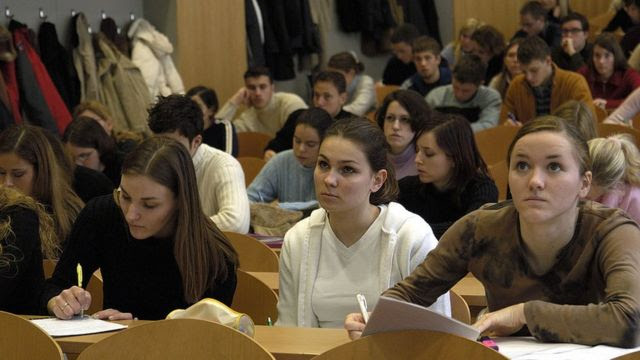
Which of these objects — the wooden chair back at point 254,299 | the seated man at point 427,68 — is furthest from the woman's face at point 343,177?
the seated man at point 427,68

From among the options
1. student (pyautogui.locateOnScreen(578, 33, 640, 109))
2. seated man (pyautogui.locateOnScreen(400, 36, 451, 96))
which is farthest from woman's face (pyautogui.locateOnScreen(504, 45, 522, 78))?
student (pyautogui.locateOnScreen(578, 33, 640, 109))

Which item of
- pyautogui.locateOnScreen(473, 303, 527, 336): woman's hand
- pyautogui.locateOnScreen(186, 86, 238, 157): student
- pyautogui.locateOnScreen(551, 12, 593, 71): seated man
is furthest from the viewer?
pyautogui.locateOnScreen(551, 12, 593, 71): seated man

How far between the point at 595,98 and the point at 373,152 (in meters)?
5.61

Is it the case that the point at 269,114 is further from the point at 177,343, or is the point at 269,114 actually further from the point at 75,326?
the point at 177,343

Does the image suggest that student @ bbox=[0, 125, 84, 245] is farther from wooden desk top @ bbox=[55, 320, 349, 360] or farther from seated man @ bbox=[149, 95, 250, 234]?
wooden desk top @ bbox=[55, 320, 349, 360]

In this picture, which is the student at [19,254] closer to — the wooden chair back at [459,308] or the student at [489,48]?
the wooden chair back at [459,308]

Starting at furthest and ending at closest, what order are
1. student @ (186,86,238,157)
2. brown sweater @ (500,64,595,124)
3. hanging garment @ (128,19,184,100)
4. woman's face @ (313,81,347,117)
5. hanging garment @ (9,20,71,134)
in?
hanging garment @ (128,19,184,100)
hanging garment @ (9,20,71,134)
brown sweater @ (500,64,595,124)
woman's face @ (313,81,347,117)
student @ (186,86,238,157)

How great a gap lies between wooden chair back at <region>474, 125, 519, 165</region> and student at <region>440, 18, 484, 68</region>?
11.9 ft

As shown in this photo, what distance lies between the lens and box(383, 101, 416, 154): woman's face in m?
5.68

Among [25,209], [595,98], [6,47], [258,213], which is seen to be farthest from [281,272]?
[595,98]

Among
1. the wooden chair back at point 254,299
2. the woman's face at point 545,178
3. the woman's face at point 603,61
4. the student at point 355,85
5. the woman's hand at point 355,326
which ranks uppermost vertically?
the woman's face at point 545,178

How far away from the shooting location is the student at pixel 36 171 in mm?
4359

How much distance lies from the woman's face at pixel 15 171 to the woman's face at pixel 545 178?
224 cm

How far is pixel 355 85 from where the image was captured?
9.80 m
